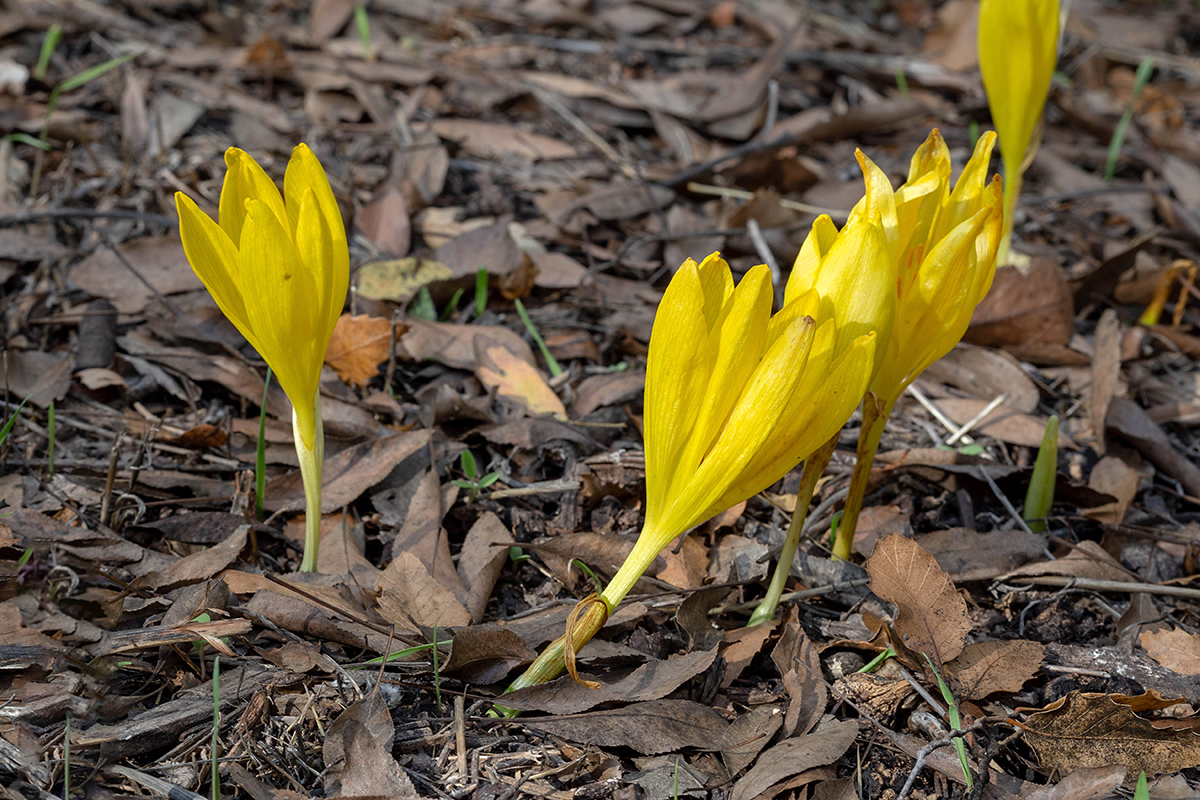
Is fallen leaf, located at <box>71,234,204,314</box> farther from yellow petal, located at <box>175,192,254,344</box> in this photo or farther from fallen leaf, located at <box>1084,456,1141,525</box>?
fallen leaf, located at <box>1084,456,1141,525</box>

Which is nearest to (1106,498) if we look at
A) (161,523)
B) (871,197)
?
(871,197)

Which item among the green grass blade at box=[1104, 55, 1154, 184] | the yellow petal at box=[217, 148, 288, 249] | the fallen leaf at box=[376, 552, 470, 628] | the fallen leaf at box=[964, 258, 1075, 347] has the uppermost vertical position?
the yellow petal at box=[217, 148, 288, 249]

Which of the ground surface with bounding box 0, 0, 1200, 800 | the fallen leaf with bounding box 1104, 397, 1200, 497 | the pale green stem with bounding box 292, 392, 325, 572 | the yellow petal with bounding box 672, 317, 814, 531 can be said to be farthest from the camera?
the fallen leaf with bounding box 1104, 397, 1200, 497

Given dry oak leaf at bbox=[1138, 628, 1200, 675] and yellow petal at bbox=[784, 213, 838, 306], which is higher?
yellow petal at bbox=[784, 213, 838, 306]

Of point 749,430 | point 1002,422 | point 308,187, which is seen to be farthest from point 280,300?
point 1002,422

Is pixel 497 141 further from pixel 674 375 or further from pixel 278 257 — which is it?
pixel 674 375

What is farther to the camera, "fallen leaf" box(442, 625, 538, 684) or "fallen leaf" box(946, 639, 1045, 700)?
"fallen leaf" box(946, 639, 1045, 700)

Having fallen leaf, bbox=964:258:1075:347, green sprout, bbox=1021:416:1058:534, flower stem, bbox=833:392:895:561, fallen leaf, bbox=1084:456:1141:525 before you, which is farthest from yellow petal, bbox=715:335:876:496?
fallen leaf, bbox=964:258:1075:347
